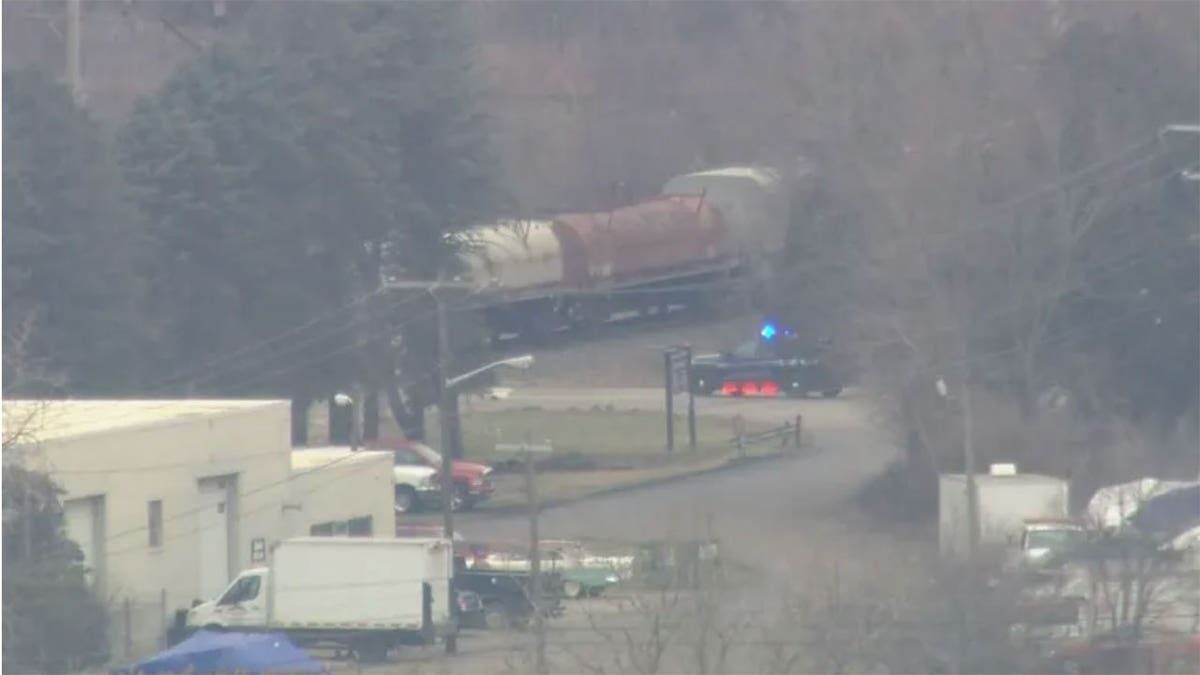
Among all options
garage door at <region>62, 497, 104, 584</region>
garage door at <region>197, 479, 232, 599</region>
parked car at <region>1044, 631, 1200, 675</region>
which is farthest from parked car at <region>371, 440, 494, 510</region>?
parked car at <region>1044, 631, 1200, 675</region>

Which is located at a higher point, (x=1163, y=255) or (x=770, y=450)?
(x=1163, y=255)

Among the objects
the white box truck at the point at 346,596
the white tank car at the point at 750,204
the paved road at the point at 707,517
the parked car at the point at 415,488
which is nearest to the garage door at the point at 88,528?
the white box truck at the point at 346,596

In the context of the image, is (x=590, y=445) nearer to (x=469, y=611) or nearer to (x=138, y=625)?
(x=469, y=611)

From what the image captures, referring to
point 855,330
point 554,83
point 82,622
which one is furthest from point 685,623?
point 554,83

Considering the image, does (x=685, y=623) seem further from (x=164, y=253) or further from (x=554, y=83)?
(x=554, y=83)

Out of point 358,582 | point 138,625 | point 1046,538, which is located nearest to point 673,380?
A: point 358,582

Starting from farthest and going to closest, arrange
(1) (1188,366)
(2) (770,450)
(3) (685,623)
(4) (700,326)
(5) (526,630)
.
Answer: (4) (700,326)
(2) (770,450)
(1) (1188,366)
(5) (526,630)
(3) (685,623)

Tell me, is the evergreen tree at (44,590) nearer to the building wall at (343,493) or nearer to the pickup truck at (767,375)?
the building wall at (343,493)

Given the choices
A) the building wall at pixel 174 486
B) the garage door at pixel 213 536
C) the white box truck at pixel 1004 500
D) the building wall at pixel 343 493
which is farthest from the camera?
the building wall at pixel 343 493
